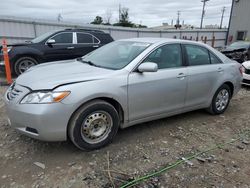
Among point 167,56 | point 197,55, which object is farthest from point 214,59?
point 167,56

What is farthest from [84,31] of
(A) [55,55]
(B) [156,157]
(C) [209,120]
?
(B) [156,157]

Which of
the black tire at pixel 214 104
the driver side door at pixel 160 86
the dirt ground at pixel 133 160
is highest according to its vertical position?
the driver side door at pixel 160 86

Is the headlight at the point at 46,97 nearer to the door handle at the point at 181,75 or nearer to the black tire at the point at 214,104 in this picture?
the door handle at the point at 181,75

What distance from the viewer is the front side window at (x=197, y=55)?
150 inches

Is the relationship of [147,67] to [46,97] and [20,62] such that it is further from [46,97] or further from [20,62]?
[20,62]

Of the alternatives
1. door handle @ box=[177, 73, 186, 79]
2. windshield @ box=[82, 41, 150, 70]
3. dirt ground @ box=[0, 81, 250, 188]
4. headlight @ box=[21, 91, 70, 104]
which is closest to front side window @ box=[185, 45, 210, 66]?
door handle @ box=[177, 73, 186, 79]

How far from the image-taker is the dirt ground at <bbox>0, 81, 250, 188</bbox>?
95.2 inches

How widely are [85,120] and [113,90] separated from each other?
21.5 inches

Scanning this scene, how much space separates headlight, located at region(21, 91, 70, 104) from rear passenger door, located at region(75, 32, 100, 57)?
5.46 m

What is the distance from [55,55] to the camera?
7.34m

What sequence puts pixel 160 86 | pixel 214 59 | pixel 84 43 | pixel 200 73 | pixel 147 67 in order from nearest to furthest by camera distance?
pixel 147 67, pixel 160 86, pixel 200 73, pixel 214 59, pixel 84 43

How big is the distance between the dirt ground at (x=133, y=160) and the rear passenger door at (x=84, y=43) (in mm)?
4492

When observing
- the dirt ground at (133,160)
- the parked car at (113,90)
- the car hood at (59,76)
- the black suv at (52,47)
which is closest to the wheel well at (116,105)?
the parked car at (113,90)

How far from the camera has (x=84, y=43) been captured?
25.8ft
